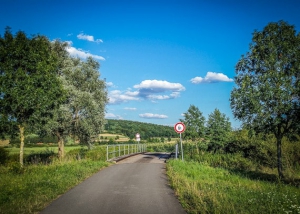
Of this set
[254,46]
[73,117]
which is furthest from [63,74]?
[254,46]

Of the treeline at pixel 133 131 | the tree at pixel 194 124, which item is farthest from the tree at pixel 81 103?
the treeline at pixel 133 131

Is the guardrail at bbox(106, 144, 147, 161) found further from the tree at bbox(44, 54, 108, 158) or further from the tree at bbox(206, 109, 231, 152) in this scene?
the tree at bbox(206, 109, 231, 152)

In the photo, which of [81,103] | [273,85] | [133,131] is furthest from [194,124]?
[133,131]

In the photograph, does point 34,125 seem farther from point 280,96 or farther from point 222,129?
point 222,129

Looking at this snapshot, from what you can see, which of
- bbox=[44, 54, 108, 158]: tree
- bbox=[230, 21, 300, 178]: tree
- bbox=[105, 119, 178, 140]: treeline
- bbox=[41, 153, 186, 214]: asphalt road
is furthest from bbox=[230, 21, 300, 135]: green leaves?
bbox=[105, 119, 178, 140]: treeline

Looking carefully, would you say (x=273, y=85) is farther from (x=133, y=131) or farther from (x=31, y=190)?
(x=133, y=131)

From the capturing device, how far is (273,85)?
42.8 ft

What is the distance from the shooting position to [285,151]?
62.2ft

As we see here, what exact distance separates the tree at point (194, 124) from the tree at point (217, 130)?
131 centimetres

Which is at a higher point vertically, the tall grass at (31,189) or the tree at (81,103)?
the tree at (81,103)

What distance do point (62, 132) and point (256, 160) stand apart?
21.2m

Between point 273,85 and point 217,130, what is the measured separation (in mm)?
20847

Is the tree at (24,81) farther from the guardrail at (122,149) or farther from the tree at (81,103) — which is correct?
the tree at (81,103)

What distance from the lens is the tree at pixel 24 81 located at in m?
13.9
